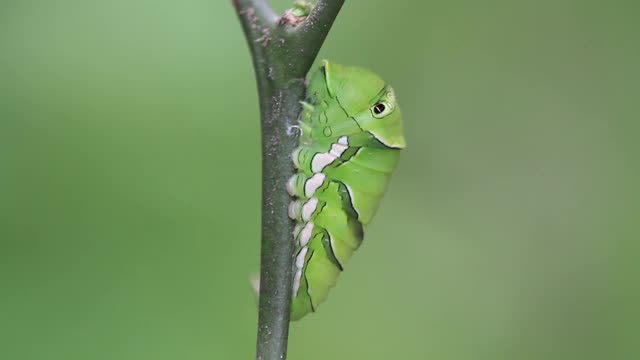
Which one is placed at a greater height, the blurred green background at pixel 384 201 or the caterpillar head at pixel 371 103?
the caterpillar head at pixel 371 103

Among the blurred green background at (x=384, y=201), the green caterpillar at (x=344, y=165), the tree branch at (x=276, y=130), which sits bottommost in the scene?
the blurred green background at (x=384, y=201)

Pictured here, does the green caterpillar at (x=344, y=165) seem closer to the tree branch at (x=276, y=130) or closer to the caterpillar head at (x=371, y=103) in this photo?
the caterpillar head at (x=371, y=103)

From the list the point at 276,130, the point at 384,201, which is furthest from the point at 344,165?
the point at 384,201

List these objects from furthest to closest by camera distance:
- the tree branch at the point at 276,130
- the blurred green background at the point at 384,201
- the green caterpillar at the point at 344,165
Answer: the blurred green background at the point at 384,201
the green caterpillar at the point at 344,165
the tree branch at the point at 276,130

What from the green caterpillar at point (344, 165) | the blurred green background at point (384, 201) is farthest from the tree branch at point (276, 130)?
the blurred green background at point (384, 201)

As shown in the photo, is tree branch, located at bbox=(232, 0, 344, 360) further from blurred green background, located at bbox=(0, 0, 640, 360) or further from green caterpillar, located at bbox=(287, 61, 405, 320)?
blurred green background, located at bbox=(0, 0, 640, 360)

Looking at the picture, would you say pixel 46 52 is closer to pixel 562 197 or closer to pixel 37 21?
pixel 37 21

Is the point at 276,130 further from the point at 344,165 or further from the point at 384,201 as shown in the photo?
the point at 384,201
